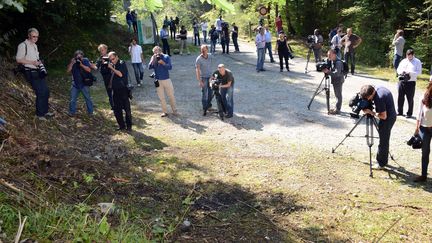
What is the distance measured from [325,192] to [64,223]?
4167 millimetres

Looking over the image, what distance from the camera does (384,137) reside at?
7.34 m

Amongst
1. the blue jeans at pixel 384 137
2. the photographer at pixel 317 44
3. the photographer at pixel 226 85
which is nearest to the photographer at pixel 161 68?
the photographer at pixel 226 85

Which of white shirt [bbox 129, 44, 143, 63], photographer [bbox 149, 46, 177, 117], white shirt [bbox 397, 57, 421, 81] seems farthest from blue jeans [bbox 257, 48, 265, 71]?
white shirt [bbox 397, 57, 421, 81]

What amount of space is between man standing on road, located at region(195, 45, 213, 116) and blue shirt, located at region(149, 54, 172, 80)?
2.83 ft

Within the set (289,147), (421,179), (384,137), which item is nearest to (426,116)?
(384,137)

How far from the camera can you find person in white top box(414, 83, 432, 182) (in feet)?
21.7

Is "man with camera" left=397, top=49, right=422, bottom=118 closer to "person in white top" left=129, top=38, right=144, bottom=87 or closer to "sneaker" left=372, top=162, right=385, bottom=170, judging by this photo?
"sneaker" left=372, top=162, right=385, bottom=170

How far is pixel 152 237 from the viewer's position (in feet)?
15.0

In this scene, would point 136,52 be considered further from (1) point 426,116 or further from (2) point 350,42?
(1) point 426,116

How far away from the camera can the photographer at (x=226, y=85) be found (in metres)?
10.4

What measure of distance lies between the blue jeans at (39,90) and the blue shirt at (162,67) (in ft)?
8.81

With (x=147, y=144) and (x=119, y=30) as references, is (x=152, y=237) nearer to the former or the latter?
(x=147, y=144)

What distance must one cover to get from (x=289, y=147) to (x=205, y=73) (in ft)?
11.5

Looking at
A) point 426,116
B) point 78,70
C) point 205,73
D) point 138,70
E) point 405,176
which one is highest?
point 78,70
